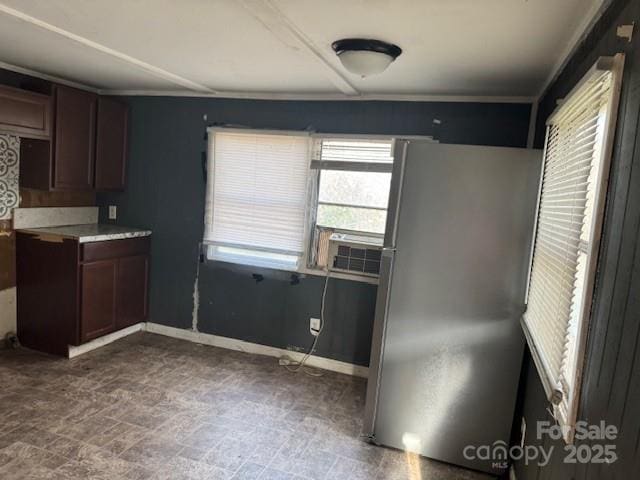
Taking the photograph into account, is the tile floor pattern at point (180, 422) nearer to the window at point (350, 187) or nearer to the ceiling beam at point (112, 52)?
the window at point (350, 187)

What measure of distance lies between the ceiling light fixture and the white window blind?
1.29 meters

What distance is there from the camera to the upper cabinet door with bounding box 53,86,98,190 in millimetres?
3436

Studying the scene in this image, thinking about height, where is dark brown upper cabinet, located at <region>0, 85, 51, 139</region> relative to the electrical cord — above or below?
above

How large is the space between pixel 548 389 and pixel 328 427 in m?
1.60

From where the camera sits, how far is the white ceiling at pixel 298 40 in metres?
1.80

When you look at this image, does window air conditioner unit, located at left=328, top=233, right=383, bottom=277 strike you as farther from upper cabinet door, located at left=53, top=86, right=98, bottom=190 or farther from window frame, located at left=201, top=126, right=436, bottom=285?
upper cabinet door, located at left=53, top=86, right=98, bottom=190

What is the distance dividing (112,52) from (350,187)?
1.86 meters

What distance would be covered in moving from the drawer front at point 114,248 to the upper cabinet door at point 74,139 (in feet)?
1.75

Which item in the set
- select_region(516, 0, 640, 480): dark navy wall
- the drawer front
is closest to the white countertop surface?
the drawer front

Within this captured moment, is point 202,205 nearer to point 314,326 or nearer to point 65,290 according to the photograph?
point 65,290

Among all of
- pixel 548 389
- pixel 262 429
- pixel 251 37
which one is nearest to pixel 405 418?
pixel 262 429

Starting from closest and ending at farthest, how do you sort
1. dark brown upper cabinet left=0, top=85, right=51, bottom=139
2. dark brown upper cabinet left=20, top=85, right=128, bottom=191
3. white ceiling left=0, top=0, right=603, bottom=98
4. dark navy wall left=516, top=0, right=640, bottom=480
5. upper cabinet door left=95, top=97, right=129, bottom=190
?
dark navy wall left=516, top=0, right=640, bottom=480 < white ceiling left=0, top=0, right=603, bottom=98 < dark brown upper cabinet left=0, top=85, right=51, bottom=139 < dark brown upper cabinet left=20, top=85, right=128, bottom=191 < upper cabinet door left=95, top=97, right=129, bottom=190

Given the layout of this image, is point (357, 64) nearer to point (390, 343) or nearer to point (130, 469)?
point (390, 343)

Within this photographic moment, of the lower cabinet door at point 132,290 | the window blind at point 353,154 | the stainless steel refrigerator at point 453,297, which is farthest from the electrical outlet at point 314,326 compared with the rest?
the lower cabinet door at point 132,290
